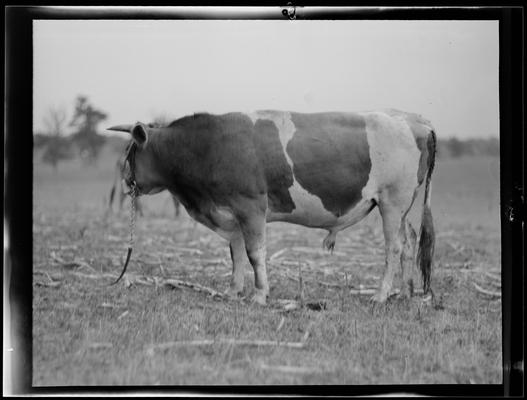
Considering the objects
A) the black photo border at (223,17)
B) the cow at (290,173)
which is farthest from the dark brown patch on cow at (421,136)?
the black photo border at (223,17)

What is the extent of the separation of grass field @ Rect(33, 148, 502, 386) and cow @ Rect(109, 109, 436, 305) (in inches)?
4.3

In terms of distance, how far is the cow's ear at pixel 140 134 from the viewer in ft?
13.8

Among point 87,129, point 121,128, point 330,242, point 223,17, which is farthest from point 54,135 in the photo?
point 330,242

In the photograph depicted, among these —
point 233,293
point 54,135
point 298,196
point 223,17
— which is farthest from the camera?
point 298,196

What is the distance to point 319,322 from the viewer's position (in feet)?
13.0

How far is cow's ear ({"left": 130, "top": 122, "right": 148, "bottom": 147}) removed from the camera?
4.21 m

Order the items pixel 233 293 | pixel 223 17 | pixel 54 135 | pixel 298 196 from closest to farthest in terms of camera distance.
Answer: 1. pixel 223 17
2. pixel 54 135
3. pixel 233 293
4. pixel 298 196

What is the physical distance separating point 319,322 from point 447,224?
1181 mm

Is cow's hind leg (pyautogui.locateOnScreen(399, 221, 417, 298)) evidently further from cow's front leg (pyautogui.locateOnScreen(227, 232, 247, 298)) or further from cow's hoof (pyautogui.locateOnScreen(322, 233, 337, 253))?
cow's front leg (pyautogui.locateOnScreen(227, 232, 247, 298))

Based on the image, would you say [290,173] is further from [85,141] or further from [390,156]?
[85,141]

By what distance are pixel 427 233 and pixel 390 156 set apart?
0.58 m

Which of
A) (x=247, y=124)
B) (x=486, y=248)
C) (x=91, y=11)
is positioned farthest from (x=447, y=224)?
(x=91, y=11)

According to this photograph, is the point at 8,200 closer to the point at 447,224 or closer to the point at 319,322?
the point at 319,322

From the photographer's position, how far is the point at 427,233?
438 cm
